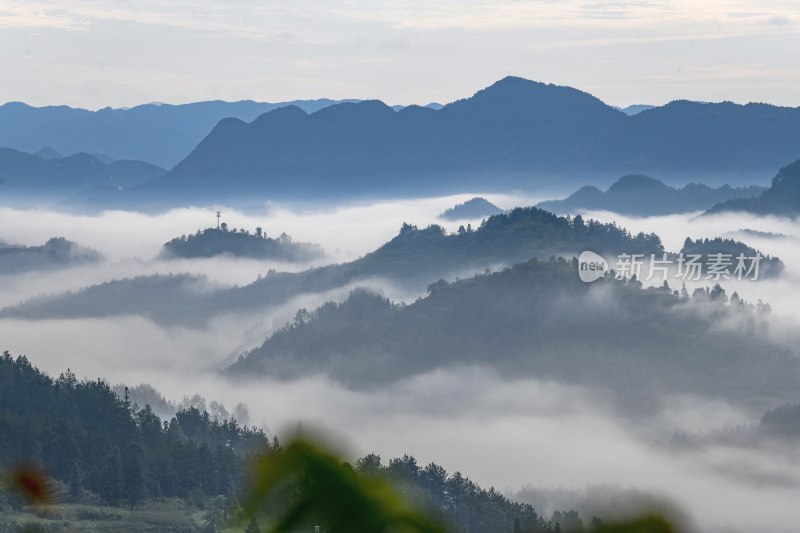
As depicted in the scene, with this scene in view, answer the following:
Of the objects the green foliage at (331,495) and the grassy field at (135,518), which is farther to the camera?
the grassy field at (135,518)

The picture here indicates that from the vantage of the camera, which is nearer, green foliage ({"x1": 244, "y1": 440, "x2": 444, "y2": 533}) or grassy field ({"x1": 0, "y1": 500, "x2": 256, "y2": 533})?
green foliage ({"x1": 244, "y1": 440, "x2": 444, "y2": 533})

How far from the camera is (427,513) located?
7.03 meters

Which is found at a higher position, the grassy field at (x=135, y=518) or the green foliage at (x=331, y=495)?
the green foliage at (x=331, y=495)

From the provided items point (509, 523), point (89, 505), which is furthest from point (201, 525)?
point (509, 523)

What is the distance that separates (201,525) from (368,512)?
182156mm

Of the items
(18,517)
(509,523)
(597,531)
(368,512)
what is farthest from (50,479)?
(509,523)

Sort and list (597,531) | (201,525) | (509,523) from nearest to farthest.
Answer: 1. (597,531)
2. (201,525)
3. (509,523)

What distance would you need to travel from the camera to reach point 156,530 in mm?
176500

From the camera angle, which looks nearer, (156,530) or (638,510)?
(638,510)

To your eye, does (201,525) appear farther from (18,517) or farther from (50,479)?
(50,479)

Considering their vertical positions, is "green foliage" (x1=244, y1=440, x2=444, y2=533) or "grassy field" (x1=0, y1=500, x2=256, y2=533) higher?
"green foliage" (x1=244, y1=440, x2=444, y2=533)

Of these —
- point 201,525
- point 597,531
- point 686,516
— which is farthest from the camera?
point 201,525

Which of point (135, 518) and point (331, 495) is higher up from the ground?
point (331, 495)

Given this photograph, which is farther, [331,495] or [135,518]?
[135,518]
